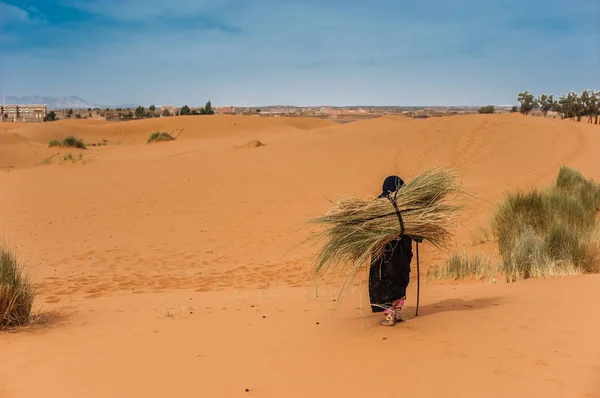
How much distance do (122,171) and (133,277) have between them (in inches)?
515

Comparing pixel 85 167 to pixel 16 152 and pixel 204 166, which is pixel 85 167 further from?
pixel 16 152

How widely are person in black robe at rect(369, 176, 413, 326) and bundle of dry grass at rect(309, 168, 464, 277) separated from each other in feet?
0.46

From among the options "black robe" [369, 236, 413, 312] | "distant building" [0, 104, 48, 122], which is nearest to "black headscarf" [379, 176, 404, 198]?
"black robe" [369, 236, 413, 312]

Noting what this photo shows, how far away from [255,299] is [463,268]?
340 centimetres

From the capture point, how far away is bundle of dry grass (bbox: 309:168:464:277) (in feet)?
17.5

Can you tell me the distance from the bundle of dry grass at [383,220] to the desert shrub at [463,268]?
11.6ft

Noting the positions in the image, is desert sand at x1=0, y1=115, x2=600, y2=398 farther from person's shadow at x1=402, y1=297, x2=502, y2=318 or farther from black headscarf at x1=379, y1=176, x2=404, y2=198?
black headscarf at x1=379, y1=176, x2=404, y2=198

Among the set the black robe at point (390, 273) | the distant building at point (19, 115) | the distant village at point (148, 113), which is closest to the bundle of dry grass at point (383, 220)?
the black robe at point (390, 273)

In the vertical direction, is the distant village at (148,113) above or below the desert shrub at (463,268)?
above

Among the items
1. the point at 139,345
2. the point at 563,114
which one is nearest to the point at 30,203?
the point at 139,345

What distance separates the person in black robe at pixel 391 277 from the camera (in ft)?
18.1

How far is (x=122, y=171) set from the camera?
73.4ft

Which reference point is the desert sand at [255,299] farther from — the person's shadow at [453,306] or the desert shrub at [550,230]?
the desert shrub at [550,230]

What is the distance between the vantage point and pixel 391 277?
18.3 ft
